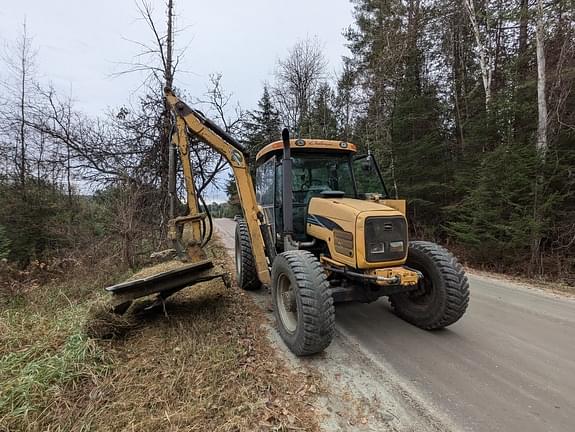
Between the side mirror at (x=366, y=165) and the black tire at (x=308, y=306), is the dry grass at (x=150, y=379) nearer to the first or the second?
the black tire at (x=308, y=306)

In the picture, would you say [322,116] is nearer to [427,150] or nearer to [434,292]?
[427,150]

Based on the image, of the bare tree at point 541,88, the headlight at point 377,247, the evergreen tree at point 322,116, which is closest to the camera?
the headlight at point 377,247

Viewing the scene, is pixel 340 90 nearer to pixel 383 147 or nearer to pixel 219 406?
pixel 383 147

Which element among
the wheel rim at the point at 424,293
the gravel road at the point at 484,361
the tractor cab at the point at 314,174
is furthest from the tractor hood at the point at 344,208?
the gravel road at the point at 484,361

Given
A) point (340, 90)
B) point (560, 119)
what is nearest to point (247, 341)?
point (560, 119)

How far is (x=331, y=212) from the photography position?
3.32 meters

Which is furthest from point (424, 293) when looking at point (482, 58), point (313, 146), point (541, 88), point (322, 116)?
point (322, 116)

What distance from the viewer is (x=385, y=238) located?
303 centimetres

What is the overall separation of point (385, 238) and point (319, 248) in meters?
0.95

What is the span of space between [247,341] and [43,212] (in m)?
9.90

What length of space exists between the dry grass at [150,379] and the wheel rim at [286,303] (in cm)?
32

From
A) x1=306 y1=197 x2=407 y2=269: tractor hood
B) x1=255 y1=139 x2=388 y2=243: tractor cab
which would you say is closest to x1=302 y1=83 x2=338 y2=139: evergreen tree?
x1=255 y1=139 x2=388 y2=243: tractor cab

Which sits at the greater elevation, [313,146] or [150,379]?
[313,146]

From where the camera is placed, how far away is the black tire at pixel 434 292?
10.3ft
